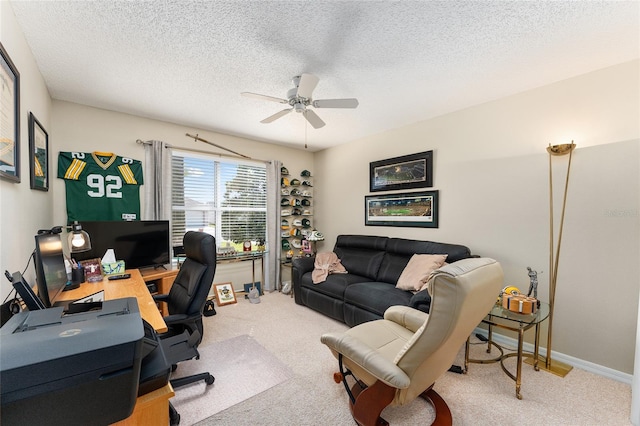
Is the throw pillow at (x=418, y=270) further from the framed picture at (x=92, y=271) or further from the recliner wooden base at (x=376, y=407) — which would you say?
the framed picture at (x=92, y=271)

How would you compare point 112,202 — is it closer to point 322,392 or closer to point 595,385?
point 322,392

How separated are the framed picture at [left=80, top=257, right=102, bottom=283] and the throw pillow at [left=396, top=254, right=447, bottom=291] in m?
2.96

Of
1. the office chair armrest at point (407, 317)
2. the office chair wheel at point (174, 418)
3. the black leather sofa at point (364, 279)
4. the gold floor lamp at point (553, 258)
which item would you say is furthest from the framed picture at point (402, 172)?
the office chair wheel at point (174, 418)

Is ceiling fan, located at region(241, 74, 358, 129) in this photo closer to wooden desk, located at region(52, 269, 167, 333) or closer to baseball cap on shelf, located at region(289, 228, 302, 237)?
wooden desk, located at region(52, 269, 167, 333)

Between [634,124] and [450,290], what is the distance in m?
2.34

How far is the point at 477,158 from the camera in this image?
9.83 feet

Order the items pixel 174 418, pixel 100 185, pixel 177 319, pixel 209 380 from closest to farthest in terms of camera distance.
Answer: pixel 174 418 < pixel 177 319 < pixel 209 380 < pixel 100 185

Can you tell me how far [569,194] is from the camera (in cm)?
238

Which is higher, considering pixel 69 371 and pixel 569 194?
pixel 569 194

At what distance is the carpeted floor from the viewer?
1721mm

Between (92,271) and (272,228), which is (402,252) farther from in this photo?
(92,271)

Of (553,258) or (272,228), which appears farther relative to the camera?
(272,228)

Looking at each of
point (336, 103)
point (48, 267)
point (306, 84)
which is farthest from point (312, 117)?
point (48, 267)

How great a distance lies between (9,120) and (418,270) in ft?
11.0
